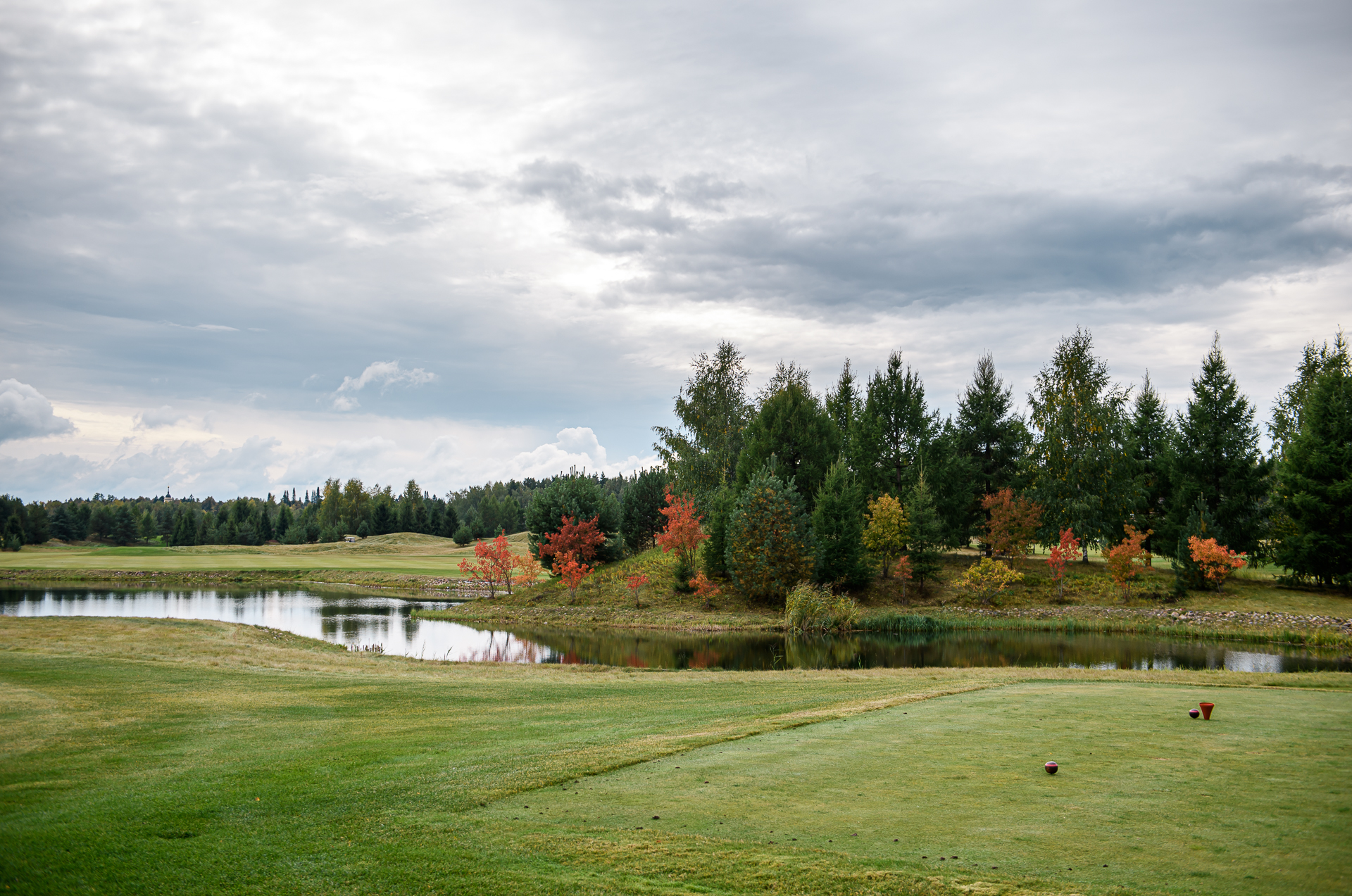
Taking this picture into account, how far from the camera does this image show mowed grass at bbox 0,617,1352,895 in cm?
593

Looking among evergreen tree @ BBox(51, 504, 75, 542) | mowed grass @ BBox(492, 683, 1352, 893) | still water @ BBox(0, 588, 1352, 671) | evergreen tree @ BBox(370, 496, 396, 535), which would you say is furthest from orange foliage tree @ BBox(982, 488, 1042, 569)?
evergreen tree @ BBox(51, 504, 75, 542)

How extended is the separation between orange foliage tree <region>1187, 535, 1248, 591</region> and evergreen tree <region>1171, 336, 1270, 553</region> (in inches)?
163

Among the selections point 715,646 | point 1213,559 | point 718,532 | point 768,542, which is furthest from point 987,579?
point 715,646

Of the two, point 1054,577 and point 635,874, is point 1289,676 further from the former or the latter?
point 1054,577

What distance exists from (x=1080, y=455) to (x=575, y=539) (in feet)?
112

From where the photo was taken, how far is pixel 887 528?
4656 centimetres

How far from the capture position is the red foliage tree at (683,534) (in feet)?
152

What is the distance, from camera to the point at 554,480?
2291 inches

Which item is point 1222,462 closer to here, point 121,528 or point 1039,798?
point 1039,798

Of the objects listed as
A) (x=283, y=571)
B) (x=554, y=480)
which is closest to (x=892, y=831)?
(x=554, y=480)

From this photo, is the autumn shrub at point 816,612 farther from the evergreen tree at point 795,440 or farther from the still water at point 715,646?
the evergreen tree at point 795,440

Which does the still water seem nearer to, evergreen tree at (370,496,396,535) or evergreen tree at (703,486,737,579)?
evergreen tree at (703,486,737,579)

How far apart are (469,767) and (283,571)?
231 feet

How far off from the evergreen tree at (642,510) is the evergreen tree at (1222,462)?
121 ft
